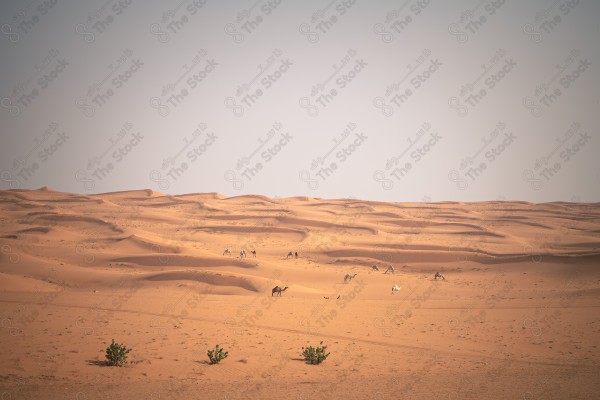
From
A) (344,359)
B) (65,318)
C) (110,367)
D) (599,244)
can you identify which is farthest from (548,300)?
(599,244)

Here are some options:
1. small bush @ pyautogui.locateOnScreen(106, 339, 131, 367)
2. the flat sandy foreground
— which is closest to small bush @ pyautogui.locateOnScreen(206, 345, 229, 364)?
the flat sandy foreground

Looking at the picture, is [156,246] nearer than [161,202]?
Yes

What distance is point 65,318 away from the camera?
46.2 ft

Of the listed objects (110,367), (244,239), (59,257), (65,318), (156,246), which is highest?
(244,239)

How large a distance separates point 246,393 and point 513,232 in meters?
50.6

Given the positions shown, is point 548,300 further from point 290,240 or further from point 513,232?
point 513,232

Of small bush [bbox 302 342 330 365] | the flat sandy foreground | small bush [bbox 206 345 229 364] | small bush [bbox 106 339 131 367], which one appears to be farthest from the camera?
small bush [bbox 302 342 330 365]

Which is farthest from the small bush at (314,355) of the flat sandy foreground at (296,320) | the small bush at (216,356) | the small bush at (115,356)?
the small bush at (115,356)

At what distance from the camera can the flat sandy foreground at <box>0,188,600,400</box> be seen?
938 cm

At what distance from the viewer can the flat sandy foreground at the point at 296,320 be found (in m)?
9.38

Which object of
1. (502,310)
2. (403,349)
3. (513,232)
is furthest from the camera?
(513,232)

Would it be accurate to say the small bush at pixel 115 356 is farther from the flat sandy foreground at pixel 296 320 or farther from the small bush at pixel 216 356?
the small bush at pixel 216 356

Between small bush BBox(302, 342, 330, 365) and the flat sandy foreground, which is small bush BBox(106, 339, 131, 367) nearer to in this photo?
the flat sandy foreground

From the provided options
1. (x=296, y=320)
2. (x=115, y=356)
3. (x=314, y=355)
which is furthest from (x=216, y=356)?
(x=296, y=320)
